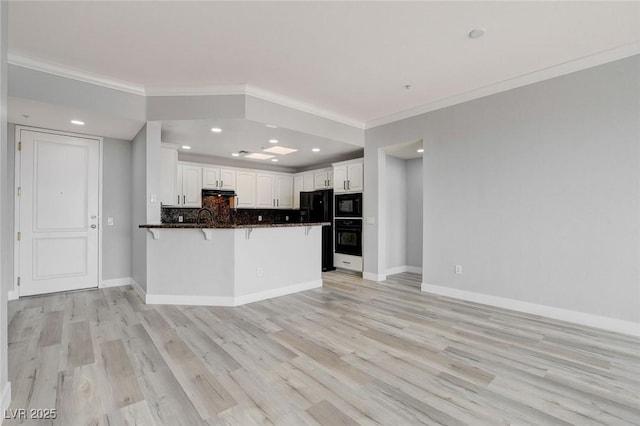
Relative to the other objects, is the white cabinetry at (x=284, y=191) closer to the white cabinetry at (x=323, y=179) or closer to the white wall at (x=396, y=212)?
the white cabinetry at (x=323, y=179)

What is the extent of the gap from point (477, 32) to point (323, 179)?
421 centimetres

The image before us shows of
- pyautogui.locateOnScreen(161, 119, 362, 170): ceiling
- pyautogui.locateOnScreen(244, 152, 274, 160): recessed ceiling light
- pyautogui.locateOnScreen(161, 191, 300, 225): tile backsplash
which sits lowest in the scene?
pyautogui.locateOnScreen(161, 191, 300, 225): tile backsplash

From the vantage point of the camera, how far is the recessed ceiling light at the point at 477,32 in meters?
2.59

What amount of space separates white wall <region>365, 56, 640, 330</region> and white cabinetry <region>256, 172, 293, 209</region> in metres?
3.70

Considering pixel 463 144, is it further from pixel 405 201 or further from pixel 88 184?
pixel 88 184

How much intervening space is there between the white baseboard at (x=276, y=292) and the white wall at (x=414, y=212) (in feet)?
7.14

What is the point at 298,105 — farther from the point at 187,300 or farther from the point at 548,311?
the point at 548,311

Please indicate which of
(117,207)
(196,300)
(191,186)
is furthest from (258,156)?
(196,300)

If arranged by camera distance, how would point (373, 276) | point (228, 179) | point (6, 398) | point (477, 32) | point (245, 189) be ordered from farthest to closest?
point (245, 189) < point (228, 179) < point (373, 276) < point (477, 32) < point (6, 398)

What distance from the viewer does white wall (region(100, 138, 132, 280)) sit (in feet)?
15.0

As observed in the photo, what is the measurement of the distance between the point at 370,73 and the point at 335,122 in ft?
4.85

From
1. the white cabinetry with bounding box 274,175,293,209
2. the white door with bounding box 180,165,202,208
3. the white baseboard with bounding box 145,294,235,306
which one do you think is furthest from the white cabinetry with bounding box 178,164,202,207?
the white baseboard with bounding box 145,294,235,306

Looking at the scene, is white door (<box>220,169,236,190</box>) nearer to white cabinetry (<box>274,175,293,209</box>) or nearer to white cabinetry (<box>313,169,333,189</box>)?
white cabinetry (<box>274,175,293,209</box>)

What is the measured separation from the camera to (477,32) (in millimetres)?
2611
